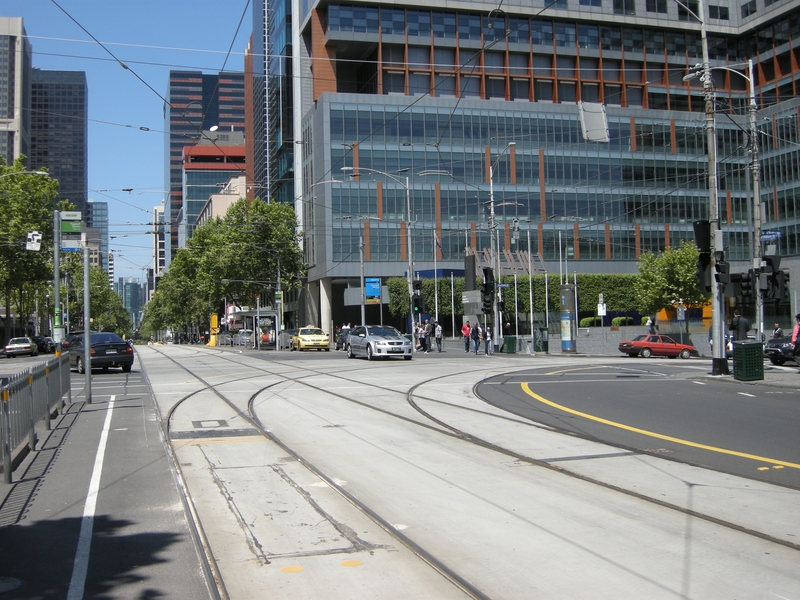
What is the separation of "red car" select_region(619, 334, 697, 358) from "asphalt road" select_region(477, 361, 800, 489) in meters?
17.5

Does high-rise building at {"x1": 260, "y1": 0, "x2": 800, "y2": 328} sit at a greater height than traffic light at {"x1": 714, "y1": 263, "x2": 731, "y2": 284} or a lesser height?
greater

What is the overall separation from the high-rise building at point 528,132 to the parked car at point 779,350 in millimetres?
41138

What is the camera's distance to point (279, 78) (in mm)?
91438

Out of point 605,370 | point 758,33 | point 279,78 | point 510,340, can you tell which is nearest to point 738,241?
point 758,33

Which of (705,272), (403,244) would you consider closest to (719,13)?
(403,244)

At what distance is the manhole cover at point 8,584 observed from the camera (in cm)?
543

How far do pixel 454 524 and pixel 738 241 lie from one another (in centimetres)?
8337

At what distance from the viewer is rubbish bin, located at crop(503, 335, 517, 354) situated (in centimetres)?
4259

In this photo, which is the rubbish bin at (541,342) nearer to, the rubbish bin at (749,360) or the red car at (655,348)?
the red car at (655,348)

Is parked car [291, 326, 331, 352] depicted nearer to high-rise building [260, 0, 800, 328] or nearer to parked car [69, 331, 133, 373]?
high-rise building [260, 0, 800, 328]

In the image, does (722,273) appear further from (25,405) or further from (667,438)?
(25,405)

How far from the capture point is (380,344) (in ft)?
115

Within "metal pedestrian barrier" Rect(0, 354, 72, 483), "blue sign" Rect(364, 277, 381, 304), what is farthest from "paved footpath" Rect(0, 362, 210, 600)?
"blue sign" Rect(364, 277, 381, 304)

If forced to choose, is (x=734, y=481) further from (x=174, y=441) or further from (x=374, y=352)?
(x=374, y=352)
